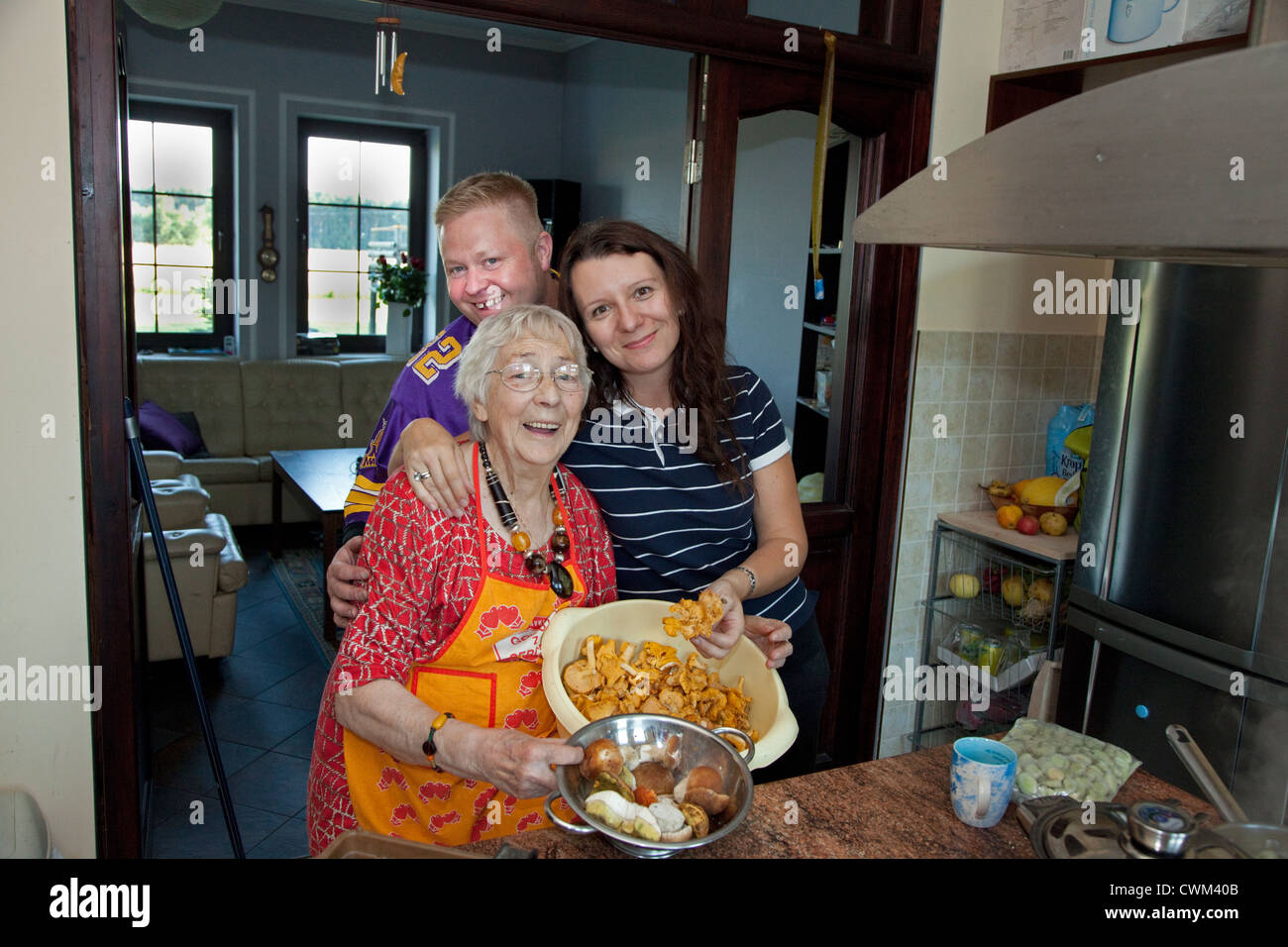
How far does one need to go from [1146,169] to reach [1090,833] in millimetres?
827

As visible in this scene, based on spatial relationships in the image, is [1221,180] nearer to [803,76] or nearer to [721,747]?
[721,747]

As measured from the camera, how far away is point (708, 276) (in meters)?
2.81

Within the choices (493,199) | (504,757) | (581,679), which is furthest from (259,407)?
(504,757)

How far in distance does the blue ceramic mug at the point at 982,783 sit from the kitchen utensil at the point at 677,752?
0.30 metres

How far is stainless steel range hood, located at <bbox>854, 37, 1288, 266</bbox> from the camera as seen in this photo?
779mm

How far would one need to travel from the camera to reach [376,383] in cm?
701

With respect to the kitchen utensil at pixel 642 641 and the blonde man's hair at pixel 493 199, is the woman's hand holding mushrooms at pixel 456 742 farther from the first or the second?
the blonde man's hair at pixel 493 199

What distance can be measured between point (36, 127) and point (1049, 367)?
9.70 ft

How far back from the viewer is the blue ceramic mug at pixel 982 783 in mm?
1393

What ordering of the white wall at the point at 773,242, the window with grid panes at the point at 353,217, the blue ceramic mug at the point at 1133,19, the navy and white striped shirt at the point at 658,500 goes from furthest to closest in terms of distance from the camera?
the window with grid panes at the point at 353,217 < the white wall at the point at 773,242 < the blue ceramic mug at the point at 1133,19 < the navy and white striped shirt at the point at 658,500

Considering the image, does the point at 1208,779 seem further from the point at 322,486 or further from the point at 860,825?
the point at 322,486

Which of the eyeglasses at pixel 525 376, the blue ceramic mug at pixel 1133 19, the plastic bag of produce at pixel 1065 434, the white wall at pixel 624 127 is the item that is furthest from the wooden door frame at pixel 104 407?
the white wall at pixel 624 127

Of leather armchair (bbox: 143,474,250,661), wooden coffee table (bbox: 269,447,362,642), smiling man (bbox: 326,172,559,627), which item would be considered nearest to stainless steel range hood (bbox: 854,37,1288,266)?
smiling man (bbox: 326,172,559,627)

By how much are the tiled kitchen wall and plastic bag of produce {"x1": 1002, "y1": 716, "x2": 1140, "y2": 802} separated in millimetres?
1676
